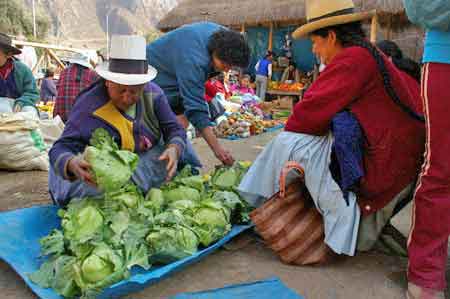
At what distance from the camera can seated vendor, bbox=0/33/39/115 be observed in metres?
4.23

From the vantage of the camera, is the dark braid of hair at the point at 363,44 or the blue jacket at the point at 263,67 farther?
the blue jacket at the point at 263,67

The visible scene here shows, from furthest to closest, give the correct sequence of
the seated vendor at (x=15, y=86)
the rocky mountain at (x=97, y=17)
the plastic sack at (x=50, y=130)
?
the rocky mountain at (x=97, y=17), the plastic sack at (x=50, y=130), the seated vendor at (x=15, y=86)

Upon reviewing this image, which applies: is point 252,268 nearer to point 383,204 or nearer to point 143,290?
point 143,290

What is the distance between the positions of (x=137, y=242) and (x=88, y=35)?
50899 mm

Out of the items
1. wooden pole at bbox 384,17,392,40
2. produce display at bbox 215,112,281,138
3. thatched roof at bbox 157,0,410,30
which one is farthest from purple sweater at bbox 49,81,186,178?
wooden pole at bbox 384,17,392,40

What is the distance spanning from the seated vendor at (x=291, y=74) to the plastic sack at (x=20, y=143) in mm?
8621

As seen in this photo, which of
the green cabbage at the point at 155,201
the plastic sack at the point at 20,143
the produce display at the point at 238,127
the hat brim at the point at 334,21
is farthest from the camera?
the produce display at the point at 238,127

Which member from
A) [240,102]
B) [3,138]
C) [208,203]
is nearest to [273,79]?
[240,102]

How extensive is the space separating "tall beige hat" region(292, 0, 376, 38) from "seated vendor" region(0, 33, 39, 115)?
315 centimetres

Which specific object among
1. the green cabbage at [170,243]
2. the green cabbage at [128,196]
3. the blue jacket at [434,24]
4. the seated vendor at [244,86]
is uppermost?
the blue jacket at [434,24]

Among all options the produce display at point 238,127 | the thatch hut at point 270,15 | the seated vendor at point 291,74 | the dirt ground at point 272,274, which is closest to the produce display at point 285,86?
the seated vendor at point 291,74

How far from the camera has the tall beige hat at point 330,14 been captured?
2154mm

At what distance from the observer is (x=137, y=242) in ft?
6.52

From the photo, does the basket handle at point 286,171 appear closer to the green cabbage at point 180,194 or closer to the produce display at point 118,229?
the produce display at point 118,229
